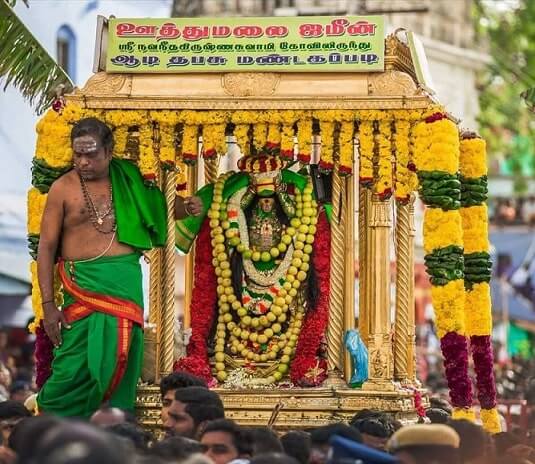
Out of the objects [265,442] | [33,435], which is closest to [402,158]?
[265,442]

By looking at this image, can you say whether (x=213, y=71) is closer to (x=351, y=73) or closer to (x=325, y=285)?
(x=351, y=73)

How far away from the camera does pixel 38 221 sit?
1264 centimetres

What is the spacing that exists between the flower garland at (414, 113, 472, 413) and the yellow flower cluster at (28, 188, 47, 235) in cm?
256

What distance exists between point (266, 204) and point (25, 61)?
2.75 meters

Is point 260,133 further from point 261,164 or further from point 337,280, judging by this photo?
point 337,280

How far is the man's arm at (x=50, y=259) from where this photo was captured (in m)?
11.8

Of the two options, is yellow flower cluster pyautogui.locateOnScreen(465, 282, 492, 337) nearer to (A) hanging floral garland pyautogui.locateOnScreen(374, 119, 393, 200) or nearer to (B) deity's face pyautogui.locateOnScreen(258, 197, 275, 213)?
(A) hanging floral garland pyautogui.locateOnScreen(374, 119, 393, 200)

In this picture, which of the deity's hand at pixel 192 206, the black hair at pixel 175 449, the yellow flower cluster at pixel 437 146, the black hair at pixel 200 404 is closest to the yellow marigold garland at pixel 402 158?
the yellow flower cluster at pixel 437 146

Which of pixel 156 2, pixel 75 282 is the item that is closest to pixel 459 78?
pixel 156 2

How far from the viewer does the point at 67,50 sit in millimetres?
24297

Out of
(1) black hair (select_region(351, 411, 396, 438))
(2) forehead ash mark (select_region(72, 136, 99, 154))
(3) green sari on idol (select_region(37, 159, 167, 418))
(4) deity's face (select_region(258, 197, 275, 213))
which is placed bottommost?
(1) black hair (select_region(351, 411, 396, 438))

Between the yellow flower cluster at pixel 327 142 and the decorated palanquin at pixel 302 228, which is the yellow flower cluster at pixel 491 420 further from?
the yellow flower cluster at pixel 327 142

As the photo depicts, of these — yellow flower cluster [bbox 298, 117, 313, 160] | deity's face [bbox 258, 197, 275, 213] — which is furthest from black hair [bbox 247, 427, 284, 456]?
deity's face [bbox 258, 197, 275, 213]

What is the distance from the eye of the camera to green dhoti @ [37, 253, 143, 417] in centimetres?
1173
